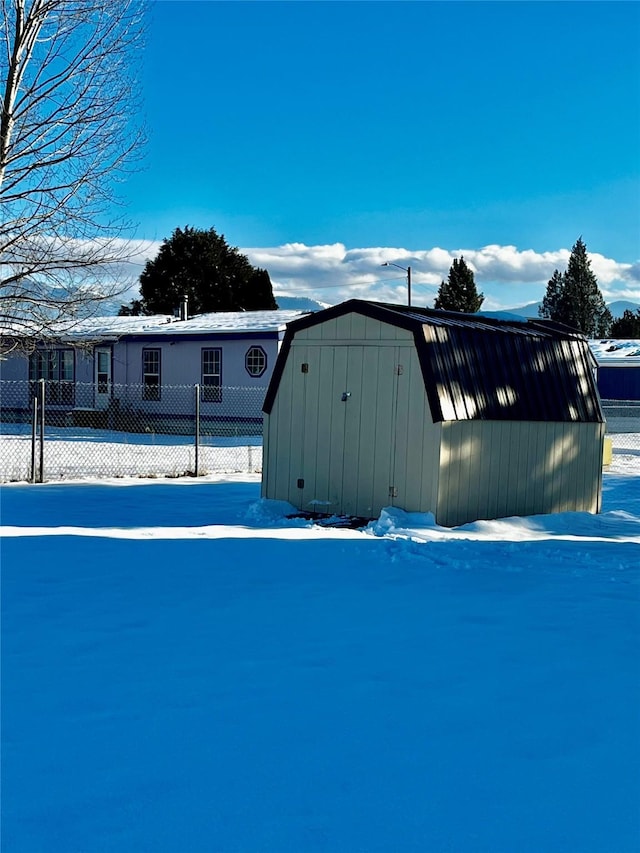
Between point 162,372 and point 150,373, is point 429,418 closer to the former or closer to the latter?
point 162,372

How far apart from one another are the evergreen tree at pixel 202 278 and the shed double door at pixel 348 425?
156 feet

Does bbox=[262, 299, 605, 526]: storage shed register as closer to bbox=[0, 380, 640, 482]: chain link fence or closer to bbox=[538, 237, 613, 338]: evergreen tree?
bbox=[0, 380, 640, 482]: chain link fence

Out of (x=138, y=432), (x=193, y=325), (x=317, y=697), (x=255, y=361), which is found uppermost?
(x=193, y=325)

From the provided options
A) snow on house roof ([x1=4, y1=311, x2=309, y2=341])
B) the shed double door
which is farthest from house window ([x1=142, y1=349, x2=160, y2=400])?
the shed double door

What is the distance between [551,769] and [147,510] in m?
8.16

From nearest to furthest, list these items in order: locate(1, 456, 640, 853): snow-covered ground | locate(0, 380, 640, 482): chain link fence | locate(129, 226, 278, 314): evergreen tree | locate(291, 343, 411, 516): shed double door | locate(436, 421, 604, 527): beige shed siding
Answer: locate(1, 456, 640, 853): snow-covered ground
locate(436, 421, 604, 527): beige shed siding
locate(291, 343, 411, 516): shed double door
locate(0, 380, 640, 482): chain link fence
locate(129, 226, 278, 314): evergreen tree

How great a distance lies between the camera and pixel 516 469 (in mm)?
11375

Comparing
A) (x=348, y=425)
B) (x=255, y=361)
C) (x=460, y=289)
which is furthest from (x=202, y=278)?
(x=348, y=425)

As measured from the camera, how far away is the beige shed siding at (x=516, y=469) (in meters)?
10.5

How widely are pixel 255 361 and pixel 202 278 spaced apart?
33.2m

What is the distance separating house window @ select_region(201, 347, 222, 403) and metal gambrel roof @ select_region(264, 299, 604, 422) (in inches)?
637

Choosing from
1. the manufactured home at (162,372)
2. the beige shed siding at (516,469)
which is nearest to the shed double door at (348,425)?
the beige shed siding at (516,469)

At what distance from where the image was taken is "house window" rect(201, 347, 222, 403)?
28.1 meters

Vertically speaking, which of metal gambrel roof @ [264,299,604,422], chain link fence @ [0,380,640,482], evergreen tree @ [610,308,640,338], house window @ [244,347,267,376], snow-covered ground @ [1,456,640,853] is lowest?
snow-covered ground @ [1,456,640,853]
